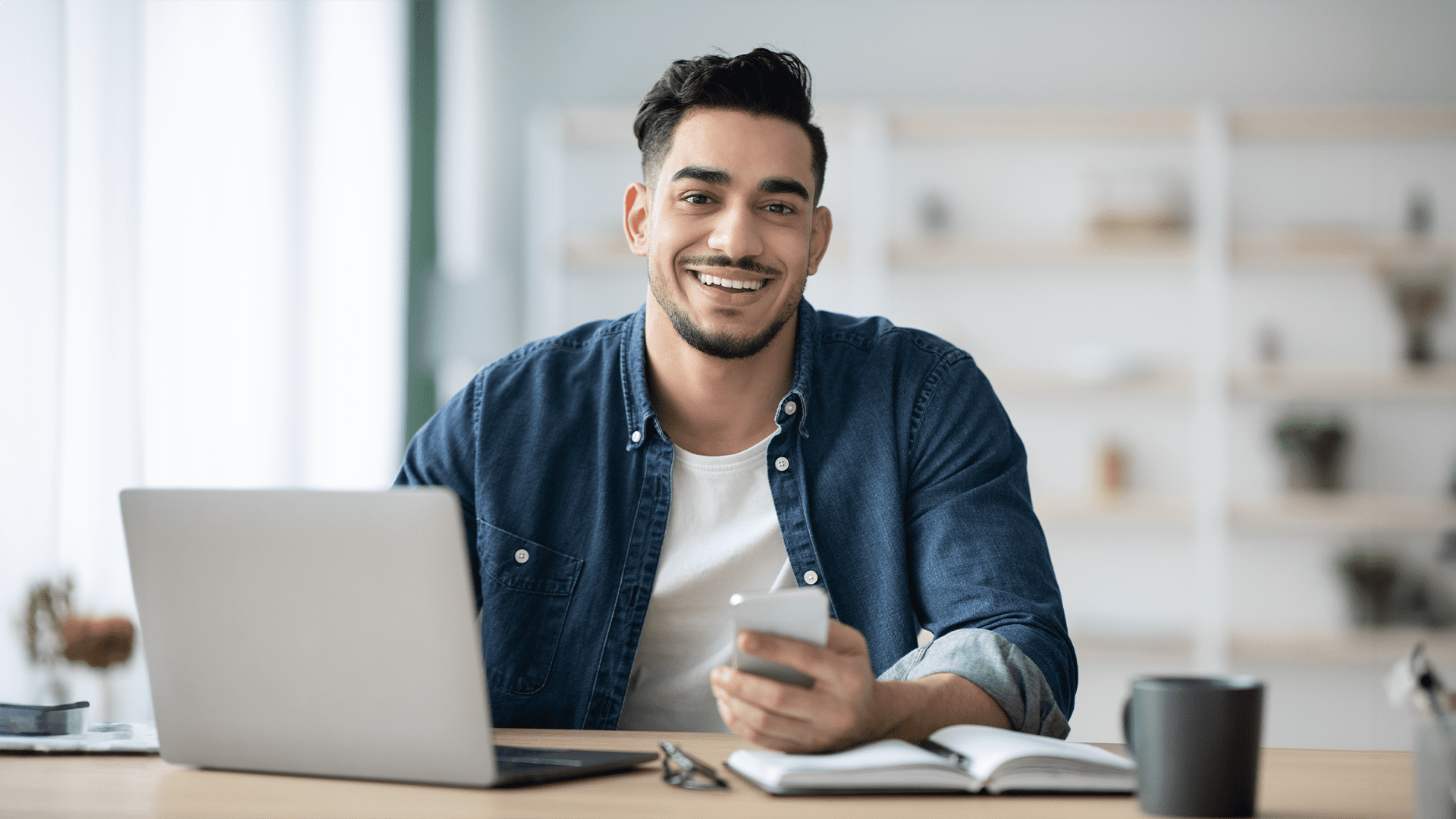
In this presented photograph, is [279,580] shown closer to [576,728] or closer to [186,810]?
[186,810]

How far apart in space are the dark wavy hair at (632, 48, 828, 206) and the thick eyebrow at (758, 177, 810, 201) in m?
0.10

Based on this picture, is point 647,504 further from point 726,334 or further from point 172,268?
point 172,268

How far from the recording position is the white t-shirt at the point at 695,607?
149cm

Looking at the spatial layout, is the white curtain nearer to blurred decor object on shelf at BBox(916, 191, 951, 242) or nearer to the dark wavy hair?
the dark wavy hair

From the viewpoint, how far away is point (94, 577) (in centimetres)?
219

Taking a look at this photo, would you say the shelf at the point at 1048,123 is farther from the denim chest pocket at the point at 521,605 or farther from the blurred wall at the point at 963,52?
the denim chest pocket at the point at 521,605

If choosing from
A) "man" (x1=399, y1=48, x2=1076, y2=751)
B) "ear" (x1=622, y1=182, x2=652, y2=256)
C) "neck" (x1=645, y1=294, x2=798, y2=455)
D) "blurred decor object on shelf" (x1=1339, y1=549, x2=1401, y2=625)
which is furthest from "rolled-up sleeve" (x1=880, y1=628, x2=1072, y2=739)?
"blurred decor object on shelf" (x1=1339, y1=549, x2=1401, y2=625)

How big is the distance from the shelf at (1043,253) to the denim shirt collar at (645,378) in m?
2.43

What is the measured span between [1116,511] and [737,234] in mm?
2780

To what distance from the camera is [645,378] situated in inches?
63.1

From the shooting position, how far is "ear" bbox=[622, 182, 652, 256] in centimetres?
173

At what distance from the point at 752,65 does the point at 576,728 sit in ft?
2.89

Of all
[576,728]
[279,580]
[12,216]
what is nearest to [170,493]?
[279,580]

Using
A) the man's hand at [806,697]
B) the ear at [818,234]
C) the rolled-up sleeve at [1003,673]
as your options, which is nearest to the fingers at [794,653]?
the man's hand at [806,697]
